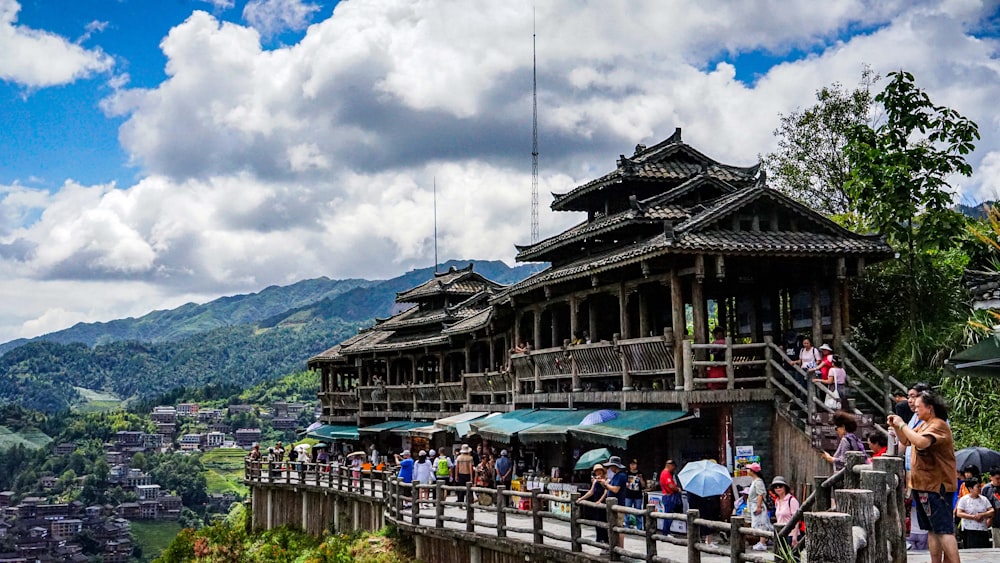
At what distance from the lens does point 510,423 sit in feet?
82.0

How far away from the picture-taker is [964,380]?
66.7 ft

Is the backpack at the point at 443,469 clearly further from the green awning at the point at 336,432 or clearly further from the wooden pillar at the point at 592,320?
the green awning at the point at 336,432

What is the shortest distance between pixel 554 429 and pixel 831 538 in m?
13.4

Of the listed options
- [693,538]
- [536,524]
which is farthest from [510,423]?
[693,538]

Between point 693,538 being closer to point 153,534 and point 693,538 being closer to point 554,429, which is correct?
point 554,429

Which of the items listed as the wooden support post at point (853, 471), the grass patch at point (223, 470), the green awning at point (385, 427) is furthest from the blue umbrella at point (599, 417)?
the grass patch at point (223, 470)

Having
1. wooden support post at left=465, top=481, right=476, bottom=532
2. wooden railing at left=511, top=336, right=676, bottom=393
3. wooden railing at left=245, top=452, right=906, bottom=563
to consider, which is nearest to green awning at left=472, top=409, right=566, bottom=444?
wooden railing at left=511, top=336, right=676, bottom=393

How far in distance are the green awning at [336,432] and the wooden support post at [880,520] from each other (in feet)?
115

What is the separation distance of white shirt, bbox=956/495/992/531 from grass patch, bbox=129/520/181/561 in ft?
A: 368

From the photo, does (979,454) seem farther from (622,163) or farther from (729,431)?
(622,163)

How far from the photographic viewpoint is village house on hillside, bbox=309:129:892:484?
1958 cm

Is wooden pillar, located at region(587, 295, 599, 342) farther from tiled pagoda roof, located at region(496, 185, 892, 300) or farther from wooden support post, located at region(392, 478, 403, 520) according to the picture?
wooden support post, located at region(392, 478, 403, 520)

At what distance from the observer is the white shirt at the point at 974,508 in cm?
1299

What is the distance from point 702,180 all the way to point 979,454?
11.3m
